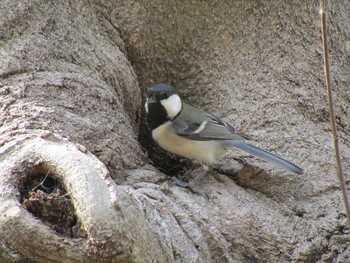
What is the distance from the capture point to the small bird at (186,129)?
275cm

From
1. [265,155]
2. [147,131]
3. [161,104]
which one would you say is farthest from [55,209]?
[147,131]

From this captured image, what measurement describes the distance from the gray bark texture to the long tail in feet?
0.21

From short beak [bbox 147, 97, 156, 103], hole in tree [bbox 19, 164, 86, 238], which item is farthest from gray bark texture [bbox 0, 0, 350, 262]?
short beak [bbox 147, 97, 156, 103]

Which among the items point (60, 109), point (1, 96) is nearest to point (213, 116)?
point (60, 109)

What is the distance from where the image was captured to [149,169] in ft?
8.27

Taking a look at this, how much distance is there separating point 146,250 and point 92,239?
20 cm

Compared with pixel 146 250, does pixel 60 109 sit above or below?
above

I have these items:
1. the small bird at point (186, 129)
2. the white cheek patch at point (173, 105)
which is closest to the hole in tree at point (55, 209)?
the small bird at point (186, 129)

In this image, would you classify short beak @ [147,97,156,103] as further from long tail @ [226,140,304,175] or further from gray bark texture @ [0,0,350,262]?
long tail @ [226,140,304,175]

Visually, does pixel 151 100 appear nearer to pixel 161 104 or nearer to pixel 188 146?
pixel 161 104

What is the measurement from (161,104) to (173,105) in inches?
3.8

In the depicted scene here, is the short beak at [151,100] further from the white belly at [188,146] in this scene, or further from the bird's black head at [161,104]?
the white belly at [188,146]

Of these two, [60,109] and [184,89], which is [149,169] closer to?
[60,109]

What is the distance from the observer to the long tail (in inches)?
96.9
